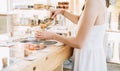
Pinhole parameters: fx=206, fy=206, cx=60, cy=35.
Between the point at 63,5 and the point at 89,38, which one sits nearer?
the point at 89,38

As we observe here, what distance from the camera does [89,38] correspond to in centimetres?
137

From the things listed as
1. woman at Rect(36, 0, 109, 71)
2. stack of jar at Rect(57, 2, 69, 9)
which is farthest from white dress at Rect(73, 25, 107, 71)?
stack of jar at Rect(57, 2, 69, 9)

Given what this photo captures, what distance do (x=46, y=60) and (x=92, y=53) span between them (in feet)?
1.34

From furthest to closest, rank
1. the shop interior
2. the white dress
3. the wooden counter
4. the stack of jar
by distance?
the stack of jar
the white dress
the shop interior
the wooden counter

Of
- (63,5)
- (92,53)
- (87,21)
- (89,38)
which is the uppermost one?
(63,5)

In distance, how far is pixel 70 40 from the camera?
1.31 meters

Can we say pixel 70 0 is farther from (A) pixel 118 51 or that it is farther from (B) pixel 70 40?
(B) pixel 70 40

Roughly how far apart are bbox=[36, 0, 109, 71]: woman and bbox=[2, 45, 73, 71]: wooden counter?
68 millimetres

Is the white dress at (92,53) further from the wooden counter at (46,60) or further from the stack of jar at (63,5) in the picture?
the stack of jar at (63,5)

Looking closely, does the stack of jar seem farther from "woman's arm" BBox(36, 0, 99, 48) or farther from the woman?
"woman's arm" BBox(36, 0, 99, 48)

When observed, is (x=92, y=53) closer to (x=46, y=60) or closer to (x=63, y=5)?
(x=46, y=60)

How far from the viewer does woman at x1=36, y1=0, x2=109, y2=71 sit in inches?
49.1

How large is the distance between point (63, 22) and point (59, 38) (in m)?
1.38

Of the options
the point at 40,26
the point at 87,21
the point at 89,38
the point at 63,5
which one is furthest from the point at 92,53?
the point at 63,5
